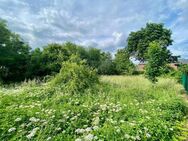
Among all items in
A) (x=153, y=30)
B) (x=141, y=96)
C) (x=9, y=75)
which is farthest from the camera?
(x=153, y=30)

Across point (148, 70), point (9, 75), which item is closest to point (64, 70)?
point (148, 70)

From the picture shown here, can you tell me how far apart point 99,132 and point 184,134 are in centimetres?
202

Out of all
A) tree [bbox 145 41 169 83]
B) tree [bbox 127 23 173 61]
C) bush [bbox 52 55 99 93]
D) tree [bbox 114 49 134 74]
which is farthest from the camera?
tree [bbox 127 23 173 61]

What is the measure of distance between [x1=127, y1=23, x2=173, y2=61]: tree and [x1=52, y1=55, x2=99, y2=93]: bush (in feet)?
76.2

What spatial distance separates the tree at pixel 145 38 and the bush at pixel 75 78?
23.2 m

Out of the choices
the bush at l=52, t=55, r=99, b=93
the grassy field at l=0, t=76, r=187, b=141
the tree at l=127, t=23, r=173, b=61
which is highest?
the tree at l=127, t=23, r=173, b=61

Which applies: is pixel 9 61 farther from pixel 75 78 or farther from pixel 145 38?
pixel 145 38

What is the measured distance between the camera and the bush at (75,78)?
8219mm

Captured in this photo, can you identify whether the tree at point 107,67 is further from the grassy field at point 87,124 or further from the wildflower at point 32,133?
the wildflower at point 32,133

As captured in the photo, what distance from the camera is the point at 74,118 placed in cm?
424

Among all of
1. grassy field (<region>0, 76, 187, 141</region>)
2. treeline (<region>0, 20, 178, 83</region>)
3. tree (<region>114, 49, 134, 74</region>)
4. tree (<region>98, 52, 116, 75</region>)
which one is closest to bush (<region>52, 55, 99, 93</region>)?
treeline (<region>0, 20, 178, 83</region>)

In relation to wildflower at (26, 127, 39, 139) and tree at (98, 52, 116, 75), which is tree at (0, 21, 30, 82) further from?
wildflower at (26, 127, 39, 139)

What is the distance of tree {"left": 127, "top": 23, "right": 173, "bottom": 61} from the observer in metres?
32.1

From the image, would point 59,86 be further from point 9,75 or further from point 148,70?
point 9,75
